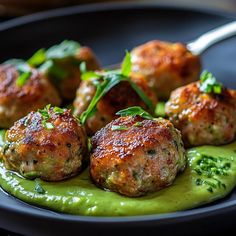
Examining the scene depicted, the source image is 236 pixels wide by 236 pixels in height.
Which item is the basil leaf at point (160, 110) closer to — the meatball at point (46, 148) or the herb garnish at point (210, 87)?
the herb garnish at point (210, 87)

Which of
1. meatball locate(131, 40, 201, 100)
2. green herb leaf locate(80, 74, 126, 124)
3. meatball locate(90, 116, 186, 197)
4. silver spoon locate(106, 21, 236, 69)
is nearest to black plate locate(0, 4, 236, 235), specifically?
silver spoon locate(106, 21, 236, 69)

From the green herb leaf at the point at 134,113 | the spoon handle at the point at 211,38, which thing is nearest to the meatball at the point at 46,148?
the green herb leaf at the point at 134,113

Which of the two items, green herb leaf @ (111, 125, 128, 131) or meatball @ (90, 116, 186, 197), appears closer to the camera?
meatball @ (90, 116, 186, 197)

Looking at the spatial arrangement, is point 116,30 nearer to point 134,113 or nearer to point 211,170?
point 134,113

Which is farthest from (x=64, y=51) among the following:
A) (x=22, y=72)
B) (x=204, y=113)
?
(x=204, y=113)

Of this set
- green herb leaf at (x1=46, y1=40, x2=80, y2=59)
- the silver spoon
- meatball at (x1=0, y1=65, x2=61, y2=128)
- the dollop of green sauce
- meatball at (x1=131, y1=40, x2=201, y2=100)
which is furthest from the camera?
the silver spoon

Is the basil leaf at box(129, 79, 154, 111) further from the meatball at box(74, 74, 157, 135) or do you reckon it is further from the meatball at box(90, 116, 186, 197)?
the meatball at box(90, 116, 186, 197)

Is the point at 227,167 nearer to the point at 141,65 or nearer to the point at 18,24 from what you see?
the point at 141,65

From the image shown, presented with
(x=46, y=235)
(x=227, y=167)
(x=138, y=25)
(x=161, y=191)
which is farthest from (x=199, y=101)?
(x=138, y=25)
